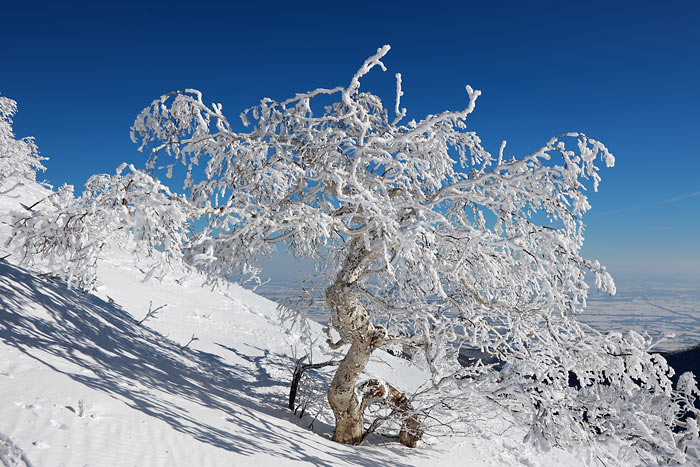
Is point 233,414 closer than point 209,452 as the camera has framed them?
No

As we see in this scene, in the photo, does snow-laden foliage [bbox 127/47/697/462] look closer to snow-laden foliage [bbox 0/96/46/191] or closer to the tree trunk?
the tree trunk

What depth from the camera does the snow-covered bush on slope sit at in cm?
408

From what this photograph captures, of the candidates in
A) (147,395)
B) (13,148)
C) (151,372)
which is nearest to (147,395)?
(147,395)

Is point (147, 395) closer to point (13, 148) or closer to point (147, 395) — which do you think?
point (147, 395)

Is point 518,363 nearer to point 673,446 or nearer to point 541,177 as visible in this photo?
point 673,446

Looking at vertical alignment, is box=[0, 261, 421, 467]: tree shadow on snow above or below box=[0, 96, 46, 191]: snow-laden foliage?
below

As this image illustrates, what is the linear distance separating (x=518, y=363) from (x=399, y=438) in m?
2.74

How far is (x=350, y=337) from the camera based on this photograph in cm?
589

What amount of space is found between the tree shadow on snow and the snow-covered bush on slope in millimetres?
1410

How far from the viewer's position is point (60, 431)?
10.6ft

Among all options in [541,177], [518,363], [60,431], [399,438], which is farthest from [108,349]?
[541,177]

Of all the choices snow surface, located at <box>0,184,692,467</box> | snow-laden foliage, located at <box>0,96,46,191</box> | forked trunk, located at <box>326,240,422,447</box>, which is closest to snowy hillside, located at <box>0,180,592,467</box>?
snow surface, located at <box>0,184,692,467</box>

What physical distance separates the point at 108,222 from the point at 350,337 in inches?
147

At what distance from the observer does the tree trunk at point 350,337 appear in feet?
17.9
